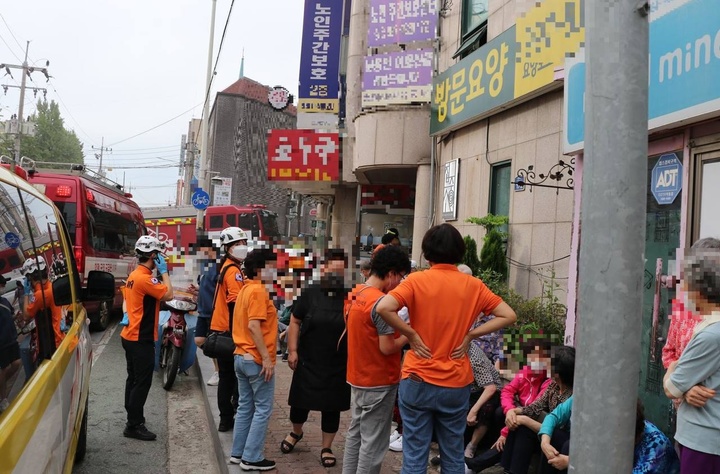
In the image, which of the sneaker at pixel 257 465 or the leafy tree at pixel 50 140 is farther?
the leafy tree at pixel 50 140

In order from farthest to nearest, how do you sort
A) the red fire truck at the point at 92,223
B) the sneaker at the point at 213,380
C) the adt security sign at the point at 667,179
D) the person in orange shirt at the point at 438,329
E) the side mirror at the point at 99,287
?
the red fire truck at the point at 92,223 < the sneaker at the point at 213,380 < the adt security sign at the point at 667,179 < the side mirror at the point at 99,287 < the person in orange shirt at the point at 438,329

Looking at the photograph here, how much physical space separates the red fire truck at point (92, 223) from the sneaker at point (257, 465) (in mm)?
6376

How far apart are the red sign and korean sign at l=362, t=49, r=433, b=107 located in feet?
16.0

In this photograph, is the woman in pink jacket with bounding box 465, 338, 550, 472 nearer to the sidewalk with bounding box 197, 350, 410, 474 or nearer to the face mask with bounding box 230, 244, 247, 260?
the sidewalk with bounding box 197, 350, 410, 474

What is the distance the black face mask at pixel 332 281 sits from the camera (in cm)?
475

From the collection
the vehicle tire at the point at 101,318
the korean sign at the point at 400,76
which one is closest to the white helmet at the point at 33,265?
the vehicle tire at the point at 101,318

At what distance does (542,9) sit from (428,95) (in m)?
4.78

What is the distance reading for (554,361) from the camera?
431 cm

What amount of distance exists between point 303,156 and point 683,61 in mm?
13856

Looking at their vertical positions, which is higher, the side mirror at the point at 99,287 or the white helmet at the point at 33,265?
the white helmet at the point at 33,265

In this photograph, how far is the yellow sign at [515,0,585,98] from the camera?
719 centimetres

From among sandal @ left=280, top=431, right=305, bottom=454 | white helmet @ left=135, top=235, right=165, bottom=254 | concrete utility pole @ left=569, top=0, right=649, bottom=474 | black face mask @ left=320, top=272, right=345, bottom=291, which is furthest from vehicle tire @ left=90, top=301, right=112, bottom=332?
concrete utility pole @ left=569, top=0, right=649, bottom=474

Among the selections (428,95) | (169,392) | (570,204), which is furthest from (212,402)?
(428,95)

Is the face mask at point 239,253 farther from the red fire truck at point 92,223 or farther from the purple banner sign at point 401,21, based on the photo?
the purple banner sign at point 401,21
